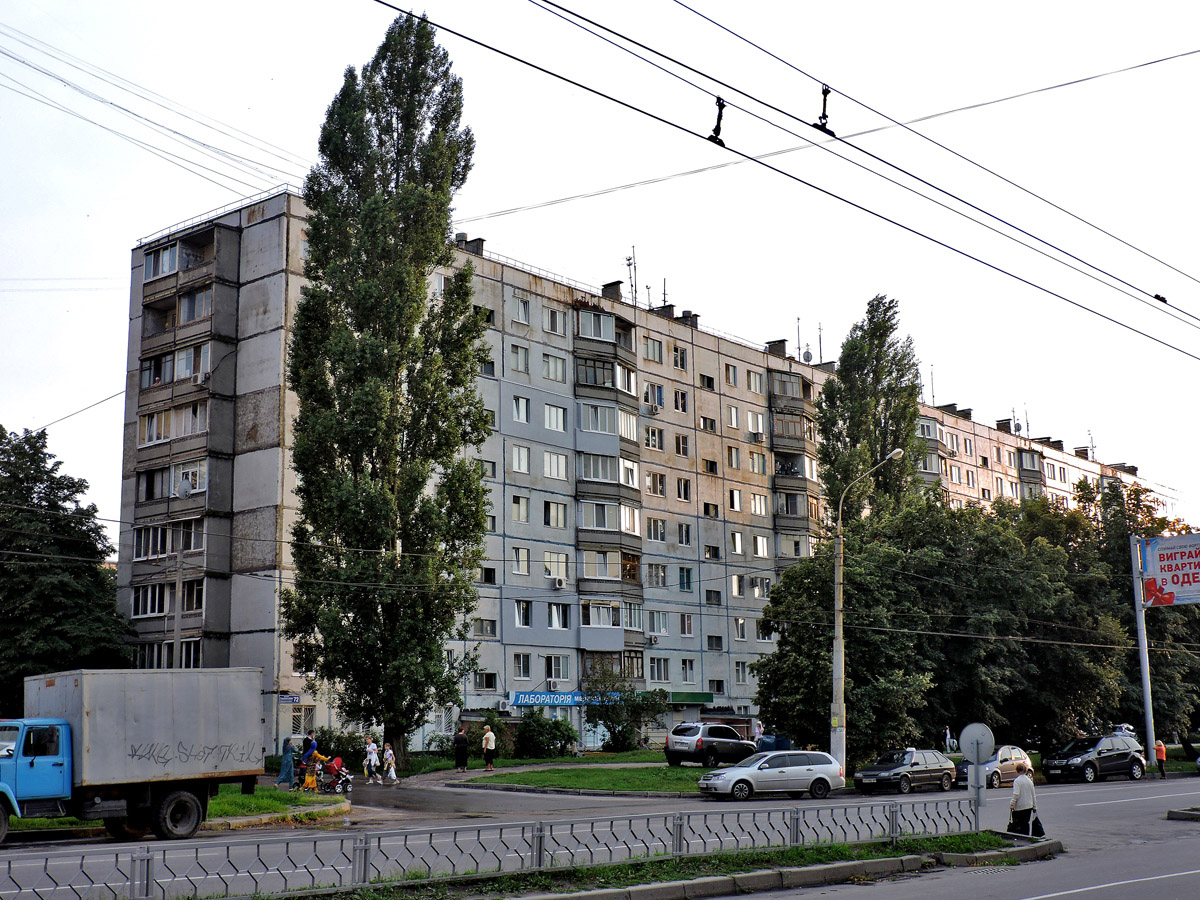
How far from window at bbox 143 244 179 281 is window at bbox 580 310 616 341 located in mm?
19463

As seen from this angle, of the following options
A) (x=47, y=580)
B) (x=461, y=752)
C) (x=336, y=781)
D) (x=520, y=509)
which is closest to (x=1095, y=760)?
(x=461, y=752)

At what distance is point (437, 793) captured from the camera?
31.3 meters

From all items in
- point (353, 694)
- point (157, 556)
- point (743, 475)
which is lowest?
A: point (353, 694)

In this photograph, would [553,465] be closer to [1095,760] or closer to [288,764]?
[288,764]

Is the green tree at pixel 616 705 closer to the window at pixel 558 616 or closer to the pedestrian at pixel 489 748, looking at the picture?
the window at pixel 558 616

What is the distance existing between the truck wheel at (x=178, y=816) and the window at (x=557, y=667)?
32811mm

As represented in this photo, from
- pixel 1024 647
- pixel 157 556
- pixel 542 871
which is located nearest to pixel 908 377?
pixel 1024 647

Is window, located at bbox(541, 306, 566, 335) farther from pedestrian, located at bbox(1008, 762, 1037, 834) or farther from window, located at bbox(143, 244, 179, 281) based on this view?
pedestrian, located at bbox(1008, 762, 1037, 834)

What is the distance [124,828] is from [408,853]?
11.1 metres

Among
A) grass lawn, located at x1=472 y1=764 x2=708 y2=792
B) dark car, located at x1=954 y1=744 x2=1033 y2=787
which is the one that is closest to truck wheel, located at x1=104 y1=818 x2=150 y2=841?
grass lawn, located at x1=472 y1=764 x2=708 y2=792

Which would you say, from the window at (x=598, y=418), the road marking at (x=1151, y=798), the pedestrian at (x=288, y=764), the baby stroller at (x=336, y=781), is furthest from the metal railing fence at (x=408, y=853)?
the window at (x=598, y=418)

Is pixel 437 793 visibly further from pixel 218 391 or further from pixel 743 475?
pixel 743 475

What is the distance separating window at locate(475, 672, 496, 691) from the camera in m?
51.3

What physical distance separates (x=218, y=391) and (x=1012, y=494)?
7255cm
